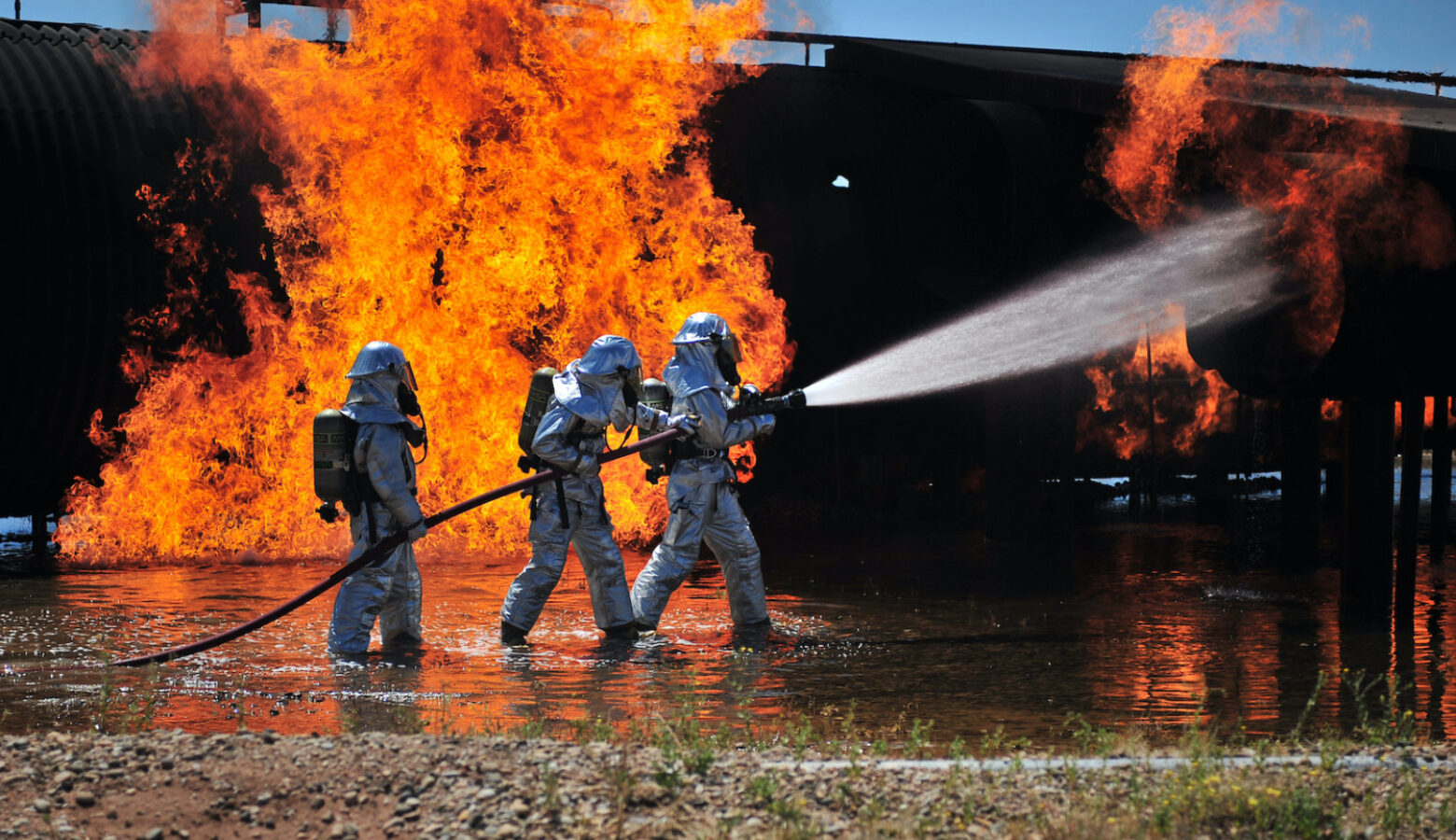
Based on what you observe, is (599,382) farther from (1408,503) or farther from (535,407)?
(1408,503)

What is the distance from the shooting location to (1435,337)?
968 centimetres

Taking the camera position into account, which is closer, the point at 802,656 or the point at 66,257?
the point at 802,656

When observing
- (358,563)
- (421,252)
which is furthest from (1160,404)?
(358,563)

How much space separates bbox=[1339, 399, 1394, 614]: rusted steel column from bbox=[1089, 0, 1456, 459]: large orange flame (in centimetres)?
66

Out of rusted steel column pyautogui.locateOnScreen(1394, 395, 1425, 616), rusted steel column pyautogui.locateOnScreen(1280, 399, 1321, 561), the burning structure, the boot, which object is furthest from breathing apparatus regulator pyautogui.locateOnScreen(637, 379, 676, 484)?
rusted steel column pyautogui.locateOnScreen(1280, 399, 1321, 561)

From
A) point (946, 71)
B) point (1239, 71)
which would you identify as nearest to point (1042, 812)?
point (1239, 71)

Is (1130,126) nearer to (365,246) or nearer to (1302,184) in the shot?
(1302,184)

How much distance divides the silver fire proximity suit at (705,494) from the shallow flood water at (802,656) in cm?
38

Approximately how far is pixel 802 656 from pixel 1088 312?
348 inches

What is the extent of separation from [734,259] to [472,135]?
3401 mm

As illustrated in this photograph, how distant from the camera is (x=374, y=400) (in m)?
8.77

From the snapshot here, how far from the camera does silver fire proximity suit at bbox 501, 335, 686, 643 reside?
8969 mm

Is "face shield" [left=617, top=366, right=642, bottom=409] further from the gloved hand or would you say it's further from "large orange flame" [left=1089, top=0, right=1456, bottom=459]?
"large orange flame" [left=1089, top=0, right=1456, bottom=459]

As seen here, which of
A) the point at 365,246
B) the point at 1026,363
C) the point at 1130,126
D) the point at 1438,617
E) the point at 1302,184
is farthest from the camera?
the point at 1026,363
